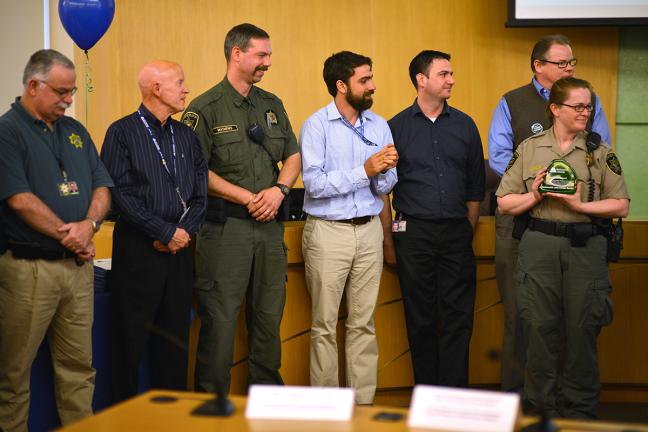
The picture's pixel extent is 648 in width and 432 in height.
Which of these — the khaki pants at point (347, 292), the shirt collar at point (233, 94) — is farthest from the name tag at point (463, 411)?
the shirt collar at point (233, 94)

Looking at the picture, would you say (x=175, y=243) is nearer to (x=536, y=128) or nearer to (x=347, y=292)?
(x=347, y=292)

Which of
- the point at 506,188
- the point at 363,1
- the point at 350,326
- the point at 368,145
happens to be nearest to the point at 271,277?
the point at 350,326

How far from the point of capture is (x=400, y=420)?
1.97 metres

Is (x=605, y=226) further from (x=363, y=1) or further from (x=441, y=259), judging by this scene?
(x=363, y=1)

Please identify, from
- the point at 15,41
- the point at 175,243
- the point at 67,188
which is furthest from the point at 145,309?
the point at 15,41

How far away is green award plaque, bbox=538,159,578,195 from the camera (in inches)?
151

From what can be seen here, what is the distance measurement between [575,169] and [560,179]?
13cm

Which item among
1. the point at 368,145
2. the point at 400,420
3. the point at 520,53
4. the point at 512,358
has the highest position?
the point at 520,53

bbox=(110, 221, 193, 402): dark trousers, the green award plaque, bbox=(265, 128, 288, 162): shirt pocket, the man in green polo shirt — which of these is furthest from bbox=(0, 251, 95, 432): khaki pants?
the green award plaque

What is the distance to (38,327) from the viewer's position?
3404 mm

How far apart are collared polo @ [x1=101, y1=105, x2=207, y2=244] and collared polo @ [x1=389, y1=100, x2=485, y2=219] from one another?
1084 mm

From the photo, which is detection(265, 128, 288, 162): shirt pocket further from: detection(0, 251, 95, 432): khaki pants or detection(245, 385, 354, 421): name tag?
detection(245, 385, 354, 421): name tag

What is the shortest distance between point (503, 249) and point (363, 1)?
272cm

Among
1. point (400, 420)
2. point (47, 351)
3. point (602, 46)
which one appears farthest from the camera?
point (602, 46)
